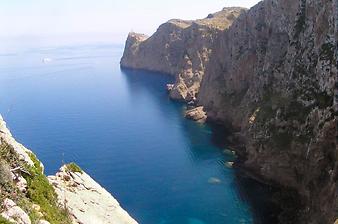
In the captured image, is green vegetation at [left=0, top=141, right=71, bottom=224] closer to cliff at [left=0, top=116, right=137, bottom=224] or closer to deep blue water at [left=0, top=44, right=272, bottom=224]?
cliff at [left=0, top=116, right=137, bottom=224]

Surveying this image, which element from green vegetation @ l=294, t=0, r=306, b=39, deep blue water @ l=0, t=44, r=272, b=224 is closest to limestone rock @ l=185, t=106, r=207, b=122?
deep blue water @ l=0, t=44, r=272, b=224

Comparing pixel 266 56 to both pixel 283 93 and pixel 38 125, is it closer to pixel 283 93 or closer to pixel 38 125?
pixel 283 93

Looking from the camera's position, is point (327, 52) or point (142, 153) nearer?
point (327, 52)

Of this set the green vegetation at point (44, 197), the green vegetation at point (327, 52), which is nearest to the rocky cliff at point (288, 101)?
the green vegetation at point (327, 52)

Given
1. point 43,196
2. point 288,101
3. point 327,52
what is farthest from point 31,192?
point 288,101

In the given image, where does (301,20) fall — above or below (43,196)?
above

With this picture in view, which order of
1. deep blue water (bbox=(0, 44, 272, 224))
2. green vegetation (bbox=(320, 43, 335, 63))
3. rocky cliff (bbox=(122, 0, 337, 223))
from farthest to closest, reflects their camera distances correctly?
green vegetation (bbox=(320, 43, 335, 63)) < deep blue water (bbox=(0, 44, 272, 224)) < rocky cliff (bbox=(122, 0, 337, 223))

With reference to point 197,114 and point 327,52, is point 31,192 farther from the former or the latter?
point 197,114
